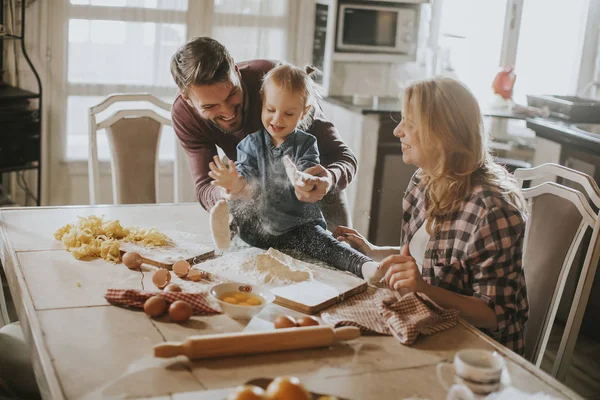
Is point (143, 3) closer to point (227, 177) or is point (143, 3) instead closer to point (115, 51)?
Result: point (115, 51)

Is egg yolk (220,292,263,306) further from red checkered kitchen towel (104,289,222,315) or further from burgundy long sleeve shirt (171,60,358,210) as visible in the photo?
burgundy long sleeve shirt (171,60,358,210)

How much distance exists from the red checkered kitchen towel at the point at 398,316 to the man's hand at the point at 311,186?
425mm

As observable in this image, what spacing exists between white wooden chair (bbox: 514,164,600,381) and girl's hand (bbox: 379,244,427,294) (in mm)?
442

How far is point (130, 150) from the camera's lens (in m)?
2.81

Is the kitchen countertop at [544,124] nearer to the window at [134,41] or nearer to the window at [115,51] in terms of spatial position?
the window at [134,41]

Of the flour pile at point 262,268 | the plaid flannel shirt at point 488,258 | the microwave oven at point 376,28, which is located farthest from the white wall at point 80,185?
the plaid flannel shirt at point 488,258

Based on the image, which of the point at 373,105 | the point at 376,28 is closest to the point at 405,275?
the point at 373,105

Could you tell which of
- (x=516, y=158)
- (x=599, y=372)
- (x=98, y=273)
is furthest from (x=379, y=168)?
(x=98, y=273)

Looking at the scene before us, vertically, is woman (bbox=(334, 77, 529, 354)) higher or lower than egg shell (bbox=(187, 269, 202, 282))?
higher

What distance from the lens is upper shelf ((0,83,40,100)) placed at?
3.50 metres

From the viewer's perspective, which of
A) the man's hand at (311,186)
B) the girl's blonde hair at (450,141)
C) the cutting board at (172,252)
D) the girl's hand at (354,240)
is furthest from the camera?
the girl's hand at (354,240)

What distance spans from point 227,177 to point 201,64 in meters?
0.33

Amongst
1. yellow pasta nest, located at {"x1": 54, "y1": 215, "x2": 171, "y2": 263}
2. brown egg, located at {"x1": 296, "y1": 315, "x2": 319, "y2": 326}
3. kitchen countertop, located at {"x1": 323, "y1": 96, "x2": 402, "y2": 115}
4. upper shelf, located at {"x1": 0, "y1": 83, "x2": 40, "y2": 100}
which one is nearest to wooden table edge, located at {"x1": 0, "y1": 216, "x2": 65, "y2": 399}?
yellow pasta nest, located at {"x1": 54, "y1": 215, "x2": 171, "y2": 263}

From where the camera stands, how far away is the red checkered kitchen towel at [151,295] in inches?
63.5
